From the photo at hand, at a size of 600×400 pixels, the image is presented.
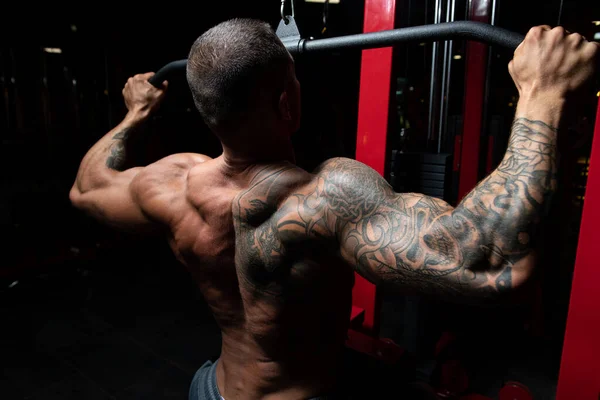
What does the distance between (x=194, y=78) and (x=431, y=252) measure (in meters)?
0.63

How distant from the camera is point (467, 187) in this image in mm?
2725

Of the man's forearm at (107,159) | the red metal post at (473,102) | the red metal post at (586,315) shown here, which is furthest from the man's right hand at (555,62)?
the red metal post at (473,102)

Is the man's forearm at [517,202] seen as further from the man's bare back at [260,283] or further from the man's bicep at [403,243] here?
the man's bare back at [260,283]

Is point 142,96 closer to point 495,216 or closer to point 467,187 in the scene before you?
point 495,216

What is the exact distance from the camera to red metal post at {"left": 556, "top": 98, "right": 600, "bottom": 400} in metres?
1.01

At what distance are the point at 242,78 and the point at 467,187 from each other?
2.24 meters

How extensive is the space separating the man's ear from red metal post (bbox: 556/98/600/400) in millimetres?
742

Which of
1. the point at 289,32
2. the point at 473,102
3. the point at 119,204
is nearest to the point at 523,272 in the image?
the point at 289,32

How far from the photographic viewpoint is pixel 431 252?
729mm

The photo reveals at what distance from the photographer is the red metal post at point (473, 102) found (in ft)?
7.88

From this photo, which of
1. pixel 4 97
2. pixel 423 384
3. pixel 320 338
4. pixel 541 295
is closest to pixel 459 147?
pixel 541 295

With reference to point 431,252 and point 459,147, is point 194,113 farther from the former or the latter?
point 431,252

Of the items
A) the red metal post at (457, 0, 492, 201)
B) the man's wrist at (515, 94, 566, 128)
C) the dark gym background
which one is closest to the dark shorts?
the man's wrist at (515, 94, 566, 128)

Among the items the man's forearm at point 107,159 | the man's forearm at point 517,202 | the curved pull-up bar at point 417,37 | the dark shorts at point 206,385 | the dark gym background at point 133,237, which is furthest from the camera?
the dark gym background at point 133,237
